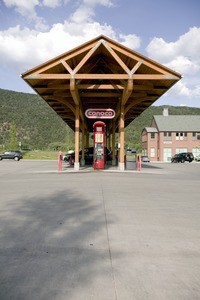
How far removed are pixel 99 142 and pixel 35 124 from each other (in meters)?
111

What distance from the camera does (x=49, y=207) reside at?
305 inches

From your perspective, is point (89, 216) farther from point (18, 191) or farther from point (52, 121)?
point (52, 121)

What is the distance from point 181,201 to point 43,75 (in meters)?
12.7

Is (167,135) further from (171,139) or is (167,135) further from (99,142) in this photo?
(99,142)

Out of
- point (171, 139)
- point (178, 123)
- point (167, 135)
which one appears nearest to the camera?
point (171, 139)

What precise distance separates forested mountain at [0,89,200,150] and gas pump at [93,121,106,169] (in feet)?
270

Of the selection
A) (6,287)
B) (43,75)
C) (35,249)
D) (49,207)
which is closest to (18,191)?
(49,207)

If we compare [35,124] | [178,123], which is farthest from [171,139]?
[35,124]

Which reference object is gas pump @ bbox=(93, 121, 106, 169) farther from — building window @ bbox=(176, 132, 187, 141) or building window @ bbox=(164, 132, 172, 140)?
building window @ bbox=(176, 132, 187, 141)

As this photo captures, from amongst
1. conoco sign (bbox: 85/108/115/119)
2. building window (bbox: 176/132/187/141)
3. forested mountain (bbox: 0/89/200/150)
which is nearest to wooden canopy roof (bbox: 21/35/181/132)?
conoco sign (bbox: 85/108/115/119)

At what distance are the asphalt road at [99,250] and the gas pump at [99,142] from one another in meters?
12.5

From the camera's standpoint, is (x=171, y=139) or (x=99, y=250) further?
(x=171, y=139)

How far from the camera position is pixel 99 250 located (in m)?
4.54

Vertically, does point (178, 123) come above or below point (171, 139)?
above
